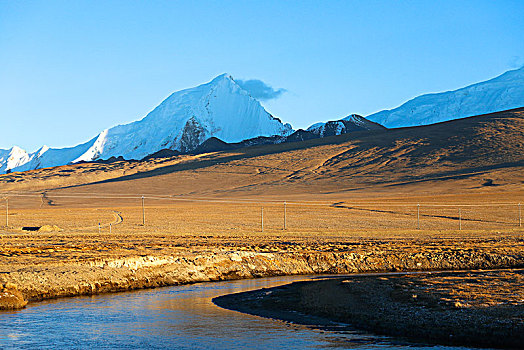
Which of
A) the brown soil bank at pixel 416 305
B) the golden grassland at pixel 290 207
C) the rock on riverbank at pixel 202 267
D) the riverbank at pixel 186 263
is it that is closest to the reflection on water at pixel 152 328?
the brown soil bank at pixel 416 305

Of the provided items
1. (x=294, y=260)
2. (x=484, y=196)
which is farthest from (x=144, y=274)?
(x=484, y=196)

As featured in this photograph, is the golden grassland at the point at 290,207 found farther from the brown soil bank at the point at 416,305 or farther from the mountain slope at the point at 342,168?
the brown soil bank at the point at 416,305

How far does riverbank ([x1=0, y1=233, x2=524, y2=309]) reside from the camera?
16828mm

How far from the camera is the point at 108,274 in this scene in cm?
1797

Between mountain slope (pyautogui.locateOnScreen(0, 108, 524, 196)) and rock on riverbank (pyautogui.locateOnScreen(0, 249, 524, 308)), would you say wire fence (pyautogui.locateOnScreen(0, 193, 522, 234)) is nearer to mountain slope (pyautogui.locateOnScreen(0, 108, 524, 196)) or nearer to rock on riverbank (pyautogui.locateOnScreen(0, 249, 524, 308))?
rock on riverbank (pyautogui.locateOnScreen(0, 249, 524, 308))

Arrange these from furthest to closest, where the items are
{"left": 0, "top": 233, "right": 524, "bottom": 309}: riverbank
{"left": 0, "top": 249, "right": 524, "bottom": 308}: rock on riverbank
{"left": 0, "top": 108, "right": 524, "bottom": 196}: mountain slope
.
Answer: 1. {"left": 0, "top": 108, "right": 524, "bottom": 196}: mountain slope
2. {"left": 0, "top": 233, "right": 524, "bottom": 309}: riverbank
3. {"left": 0, "top": 249, "right": 524, "bottom": 308}: rock on riverbank

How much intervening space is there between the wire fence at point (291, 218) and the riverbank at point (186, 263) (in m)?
12.7

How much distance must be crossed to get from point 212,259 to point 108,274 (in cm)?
372

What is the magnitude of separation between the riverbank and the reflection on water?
112 centimetres

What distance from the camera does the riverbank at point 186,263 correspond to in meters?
16.8

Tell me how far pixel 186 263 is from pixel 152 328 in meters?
7.07

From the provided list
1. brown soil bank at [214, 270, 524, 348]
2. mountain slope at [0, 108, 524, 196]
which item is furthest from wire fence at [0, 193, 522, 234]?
brown soil bank at [214, 270, 524, 348]

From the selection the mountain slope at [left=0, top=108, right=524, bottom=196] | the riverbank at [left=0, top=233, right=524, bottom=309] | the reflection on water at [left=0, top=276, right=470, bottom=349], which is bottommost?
the reflection on water at [left=0, top=276, right=470, bottom=349]

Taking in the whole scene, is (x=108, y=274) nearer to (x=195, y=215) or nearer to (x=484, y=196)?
(x=195, y=215)
